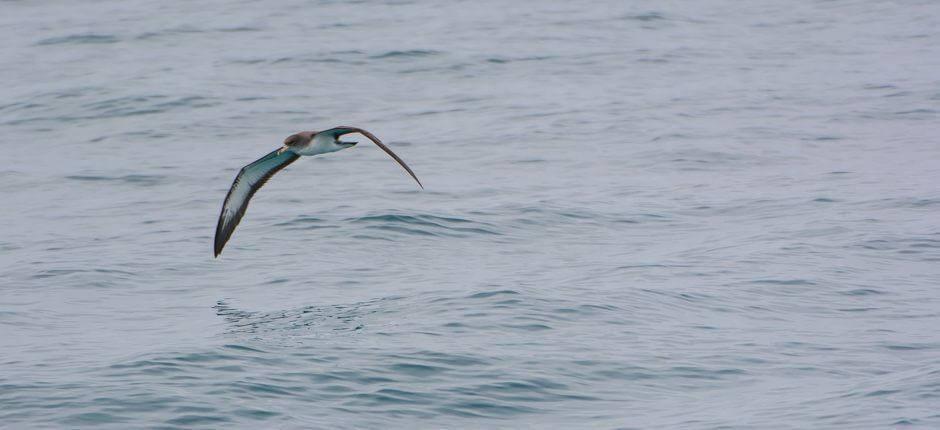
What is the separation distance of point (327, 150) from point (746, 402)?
17.0 feet

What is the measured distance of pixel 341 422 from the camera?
9.80 meters

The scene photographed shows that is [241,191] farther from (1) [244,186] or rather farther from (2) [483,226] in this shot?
(2) [483,226]

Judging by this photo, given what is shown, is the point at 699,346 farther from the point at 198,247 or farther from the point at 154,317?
the point at 198,247

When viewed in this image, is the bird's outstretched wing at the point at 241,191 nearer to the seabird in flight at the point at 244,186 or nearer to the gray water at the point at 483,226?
the seabird in flight at the point at 244,186

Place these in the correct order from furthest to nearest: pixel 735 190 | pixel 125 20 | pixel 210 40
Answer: pixel 125 20, pixel 210 40, pixel 735 190

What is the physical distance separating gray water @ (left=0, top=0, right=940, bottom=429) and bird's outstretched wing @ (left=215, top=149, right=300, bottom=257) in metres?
0.50

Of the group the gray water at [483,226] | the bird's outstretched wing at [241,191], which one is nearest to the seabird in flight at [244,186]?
the bird's outstretched wing at [241,191]

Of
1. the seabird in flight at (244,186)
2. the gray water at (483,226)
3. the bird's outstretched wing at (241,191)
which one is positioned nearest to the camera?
the gray water at (483,226)

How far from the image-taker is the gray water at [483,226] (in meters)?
10.6

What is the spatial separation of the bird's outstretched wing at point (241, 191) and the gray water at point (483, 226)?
500mm

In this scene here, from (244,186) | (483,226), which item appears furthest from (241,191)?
(483,226)

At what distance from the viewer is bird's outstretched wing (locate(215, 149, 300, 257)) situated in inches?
566

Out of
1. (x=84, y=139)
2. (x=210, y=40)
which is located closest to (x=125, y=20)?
(x=210, y=40)

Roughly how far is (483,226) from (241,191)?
3183 mm
